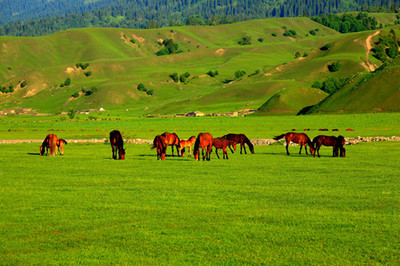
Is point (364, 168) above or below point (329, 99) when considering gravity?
below

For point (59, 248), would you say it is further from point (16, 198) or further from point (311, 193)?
point (311, 193)

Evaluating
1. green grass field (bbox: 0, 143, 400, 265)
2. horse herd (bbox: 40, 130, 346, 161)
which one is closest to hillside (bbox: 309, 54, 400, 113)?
horse herd (bbox: 40, 130, 346, 161)

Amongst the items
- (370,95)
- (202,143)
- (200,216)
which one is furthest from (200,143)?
(370,95)

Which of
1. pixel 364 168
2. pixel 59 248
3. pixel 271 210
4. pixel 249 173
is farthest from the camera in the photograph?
pixel 364 168

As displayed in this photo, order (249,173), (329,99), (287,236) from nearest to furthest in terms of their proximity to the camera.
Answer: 1. (287,236)
2. (249,173)
3. (329,99)

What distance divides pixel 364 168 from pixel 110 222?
68.0 ft

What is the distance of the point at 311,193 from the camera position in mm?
23031

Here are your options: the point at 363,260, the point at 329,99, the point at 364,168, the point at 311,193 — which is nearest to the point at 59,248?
the point at 363,260

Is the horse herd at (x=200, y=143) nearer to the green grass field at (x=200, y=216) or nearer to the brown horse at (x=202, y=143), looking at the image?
the brown horse at (x=202, y=143)

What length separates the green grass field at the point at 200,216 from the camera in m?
13.6

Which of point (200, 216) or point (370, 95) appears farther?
point (370, 95)

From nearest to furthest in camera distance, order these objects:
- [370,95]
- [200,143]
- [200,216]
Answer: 1. [200,216]
2. [200,143]
3. [370,95]

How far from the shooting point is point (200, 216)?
17.9m

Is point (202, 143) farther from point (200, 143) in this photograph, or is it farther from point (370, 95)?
point (370, 95)
